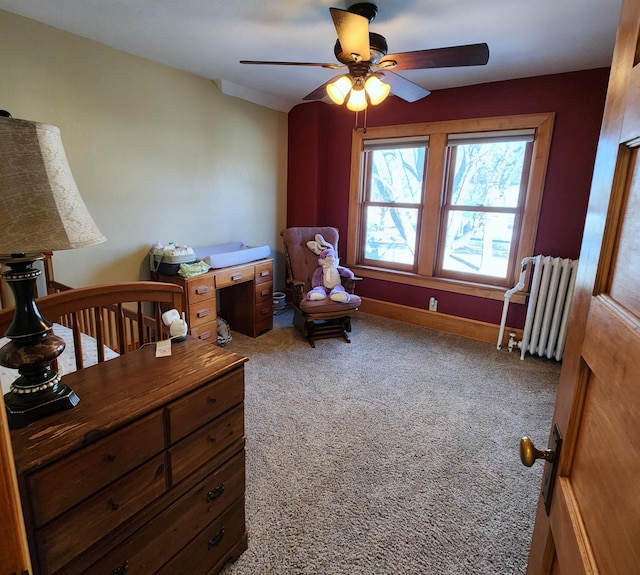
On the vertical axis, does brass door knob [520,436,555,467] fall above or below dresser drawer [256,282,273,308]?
above

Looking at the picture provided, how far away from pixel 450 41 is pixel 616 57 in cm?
220

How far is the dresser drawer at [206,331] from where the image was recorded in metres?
→ 3.04

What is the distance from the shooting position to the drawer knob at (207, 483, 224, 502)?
1301 mm

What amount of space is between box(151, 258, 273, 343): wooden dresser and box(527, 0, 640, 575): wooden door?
8.81 ft

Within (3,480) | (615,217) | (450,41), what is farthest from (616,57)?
(450,41)

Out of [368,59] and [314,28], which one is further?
[314,28]

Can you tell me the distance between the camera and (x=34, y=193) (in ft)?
2.67

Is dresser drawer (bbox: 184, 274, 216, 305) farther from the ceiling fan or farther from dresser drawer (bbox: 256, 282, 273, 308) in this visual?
the ceiling fan

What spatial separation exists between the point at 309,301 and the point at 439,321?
1454 mm

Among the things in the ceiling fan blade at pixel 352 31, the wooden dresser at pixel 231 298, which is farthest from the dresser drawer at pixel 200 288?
the ceiling fan blade at pixel 352 31

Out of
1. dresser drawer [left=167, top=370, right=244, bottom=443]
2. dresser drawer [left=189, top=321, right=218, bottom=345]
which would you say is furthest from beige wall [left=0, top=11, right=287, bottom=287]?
dresser drawer [left=167, top=370, right=244, bottom=443]

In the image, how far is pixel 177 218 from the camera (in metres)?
3.35

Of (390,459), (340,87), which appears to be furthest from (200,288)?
(390,459)

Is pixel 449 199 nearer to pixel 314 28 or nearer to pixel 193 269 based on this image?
pixel 314 28
